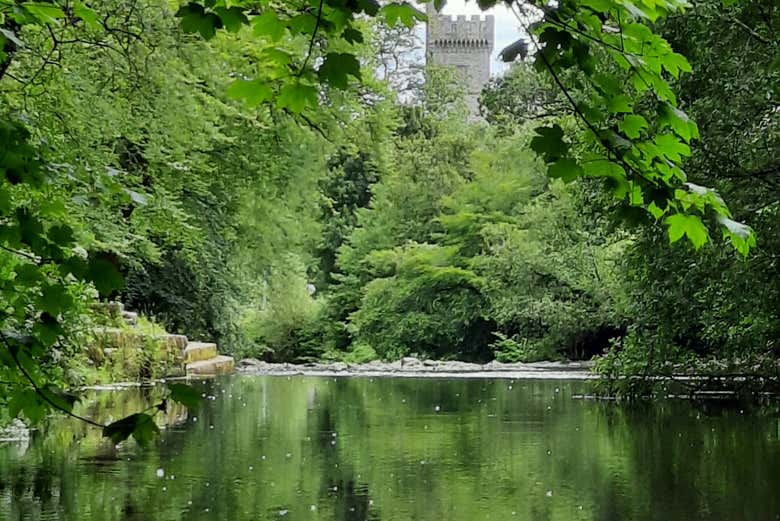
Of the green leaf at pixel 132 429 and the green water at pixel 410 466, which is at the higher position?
the green leaf at pixel 132 429

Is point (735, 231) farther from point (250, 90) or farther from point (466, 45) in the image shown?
point (466, 45)

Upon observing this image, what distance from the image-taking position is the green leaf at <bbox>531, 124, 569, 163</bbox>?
7.88 feet

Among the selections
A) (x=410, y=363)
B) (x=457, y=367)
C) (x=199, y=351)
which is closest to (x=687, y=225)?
(x=199, y=351)

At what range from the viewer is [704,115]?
10227mm

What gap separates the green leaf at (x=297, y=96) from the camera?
103 inches

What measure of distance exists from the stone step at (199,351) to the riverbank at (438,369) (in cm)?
80

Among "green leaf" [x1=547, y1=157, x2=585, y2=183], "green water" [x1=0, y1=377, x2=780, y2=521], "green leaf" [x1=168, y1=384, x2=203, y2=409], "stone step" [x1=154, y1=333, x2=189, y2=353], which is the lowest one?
"green water" [x1=0, y1=377, x2=780, y2=521]

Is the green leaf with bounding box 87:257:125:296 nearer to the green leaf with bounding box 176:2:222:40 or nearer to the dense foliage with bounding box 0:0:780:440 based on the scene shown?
the dense foliage with bounding box 0:0:780:440

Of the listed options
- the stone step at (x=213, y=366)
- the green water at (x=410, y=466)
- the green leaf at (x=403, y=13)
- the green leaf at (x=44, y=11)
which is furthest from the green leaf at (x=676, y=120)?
the stone step at (x=213, y=366)

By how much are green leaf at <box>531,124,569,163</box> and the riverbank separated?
19.8 m

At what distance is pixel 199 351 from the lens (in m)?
24.3

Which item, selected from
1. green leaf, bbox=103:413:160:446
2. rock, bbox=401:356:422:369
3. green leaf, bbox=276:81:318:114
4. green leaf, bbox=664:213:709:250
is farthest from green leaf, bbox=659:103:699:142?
rock, bbox=401:356:422:369

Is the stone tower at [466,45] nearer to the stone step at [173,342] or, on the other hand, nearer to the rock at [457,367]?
the rock at [457,367]

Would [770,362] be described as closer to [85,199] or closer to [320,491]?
[320,491]
